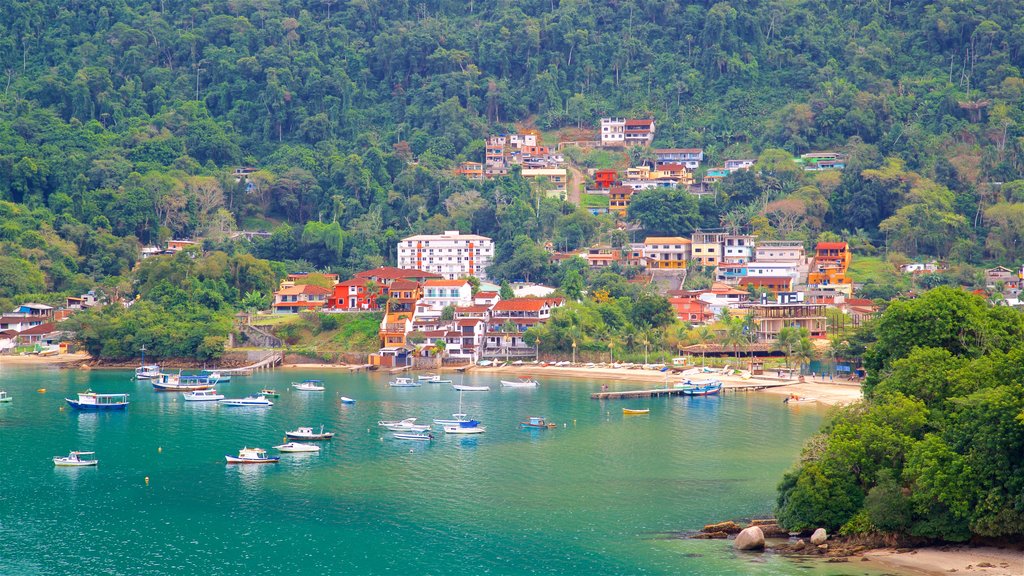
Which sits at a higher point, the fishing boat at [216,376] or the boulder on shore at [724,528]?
the fishing boat at [216,376]

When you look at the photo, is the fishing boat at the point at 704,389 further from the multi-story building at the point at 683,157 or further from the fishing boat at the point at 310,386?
the multi-story building at the point at 683,157

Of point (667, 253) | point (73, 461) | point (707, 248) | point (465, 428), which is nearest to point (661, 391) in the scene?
point (465, 428)

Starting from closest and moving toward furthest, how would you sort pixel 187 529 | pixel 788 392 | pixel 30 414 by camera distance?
1. pixel 187 529
2. pixel 30 414
3. pixel 788 392

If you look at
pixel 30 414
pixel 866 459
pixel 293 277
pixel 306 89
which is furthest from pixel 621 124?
pixel 866 459

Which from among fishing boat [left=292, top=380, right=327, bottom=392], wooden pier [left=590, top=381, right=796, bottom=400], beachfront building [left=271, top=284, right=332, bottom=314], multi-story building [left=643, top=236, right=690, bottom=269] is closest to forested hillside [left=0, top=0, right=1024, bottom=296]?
multi-story building [left=643, top=236, right=690, bottom=269]

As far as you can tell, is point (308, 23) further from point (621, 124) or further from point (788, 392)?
point (788, 392)

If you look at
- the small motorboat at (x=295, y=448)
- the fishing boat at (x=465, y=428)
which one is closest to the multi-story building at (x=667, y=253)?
the fishing boat at (x=465, y=428)

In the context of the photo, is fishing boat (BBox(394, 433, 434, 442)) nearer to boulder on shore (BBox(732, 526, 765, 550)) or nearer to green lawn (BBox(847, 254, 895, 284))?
boulder on shore (BBox(732, 526, 765, 550))
